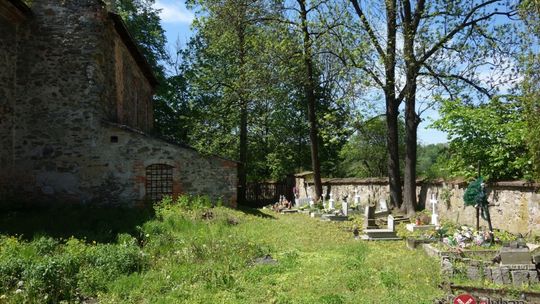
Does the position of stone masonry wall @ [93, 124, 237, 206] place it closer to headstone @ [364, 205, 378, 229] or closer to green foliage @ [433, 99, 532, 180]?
headstone @ [364, 205, 378, 229]

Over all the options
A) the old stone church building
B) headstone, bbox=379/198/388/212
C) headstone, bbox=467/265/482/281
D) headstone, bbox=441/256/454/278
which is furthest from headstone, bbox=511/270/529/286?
the old stone church building

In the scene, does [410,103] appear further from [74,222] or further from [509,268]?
[74,222]

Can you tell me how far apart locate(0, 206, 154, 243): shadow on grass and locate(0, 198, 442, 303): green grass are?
733mm

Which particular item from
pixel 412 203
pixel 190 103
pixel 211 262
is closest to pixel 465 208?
pixel 412 203

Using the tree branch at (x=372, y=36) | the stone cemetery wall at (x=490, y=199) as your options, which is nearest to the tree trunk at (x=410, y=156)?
the stone cemetery wall at (x=490, y=199)

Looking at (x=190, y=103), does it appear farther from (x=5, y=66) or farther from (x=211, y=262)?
(x=211, y=262)

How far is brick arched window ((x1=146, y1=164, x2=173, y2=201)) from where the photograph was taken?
15.7 metres

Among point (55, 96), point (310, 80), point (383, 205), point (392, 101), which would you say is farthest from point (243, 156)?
point (55, 96)

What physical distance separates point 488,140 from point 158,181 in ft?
35.4

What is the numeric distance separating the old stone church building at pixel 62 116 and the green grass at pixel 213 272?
4738mm

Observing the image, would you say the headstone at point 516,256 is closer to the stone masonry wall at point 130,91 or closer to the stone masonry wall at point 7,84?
the stone masonry wall at point 130,91

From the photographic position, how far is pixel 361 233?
1330 cm

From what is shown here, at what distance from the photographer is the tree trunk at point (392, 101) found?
16.6 metres

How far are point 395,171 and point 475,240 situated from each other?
8.14 m
